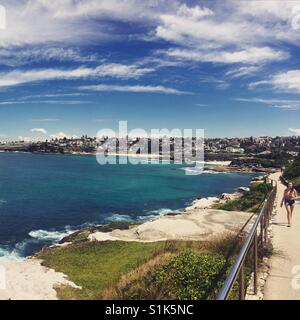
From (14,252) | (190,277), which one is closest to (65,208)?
(14,252)

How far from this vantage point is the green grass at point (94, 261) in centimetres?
1750

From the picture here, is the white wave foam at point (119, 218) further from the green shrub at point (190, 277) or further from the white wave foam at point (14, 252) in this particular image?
the green shrub at point (190, 277)

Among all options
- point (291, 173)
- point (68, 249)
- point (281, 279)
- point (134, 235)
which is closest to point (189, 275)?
point (281, 279)

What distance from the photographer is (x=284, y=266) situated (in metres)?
8.23

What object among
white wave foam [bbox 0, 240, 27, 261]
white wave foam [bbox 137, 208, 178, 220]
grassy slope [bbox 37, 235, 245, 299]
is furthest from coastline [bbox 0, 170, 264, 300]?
white wave foam [bbox 137, 208, 178, 220]

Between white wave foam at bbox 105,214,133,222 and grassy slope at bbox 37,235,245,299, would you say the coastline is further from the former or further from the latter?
white wave foam at bbox 105,214,133,222

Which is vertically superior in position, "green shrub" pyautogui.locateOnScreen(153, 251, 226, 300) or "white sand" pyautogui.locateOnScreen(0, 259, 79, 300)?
"green shrub" pyautogui.locateOnScreen(153, 251, 226, 300)

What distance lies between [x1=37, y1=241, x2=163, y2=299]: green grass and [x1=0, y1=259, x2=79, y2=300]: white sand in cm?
52

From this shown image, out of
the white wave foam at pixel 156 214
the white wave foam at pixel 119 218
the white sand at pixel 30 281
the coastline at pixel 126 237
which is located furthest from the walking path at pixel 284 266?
the white wave foam at pixel 156 214

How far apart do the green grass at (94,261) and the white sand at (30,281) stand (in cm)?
52

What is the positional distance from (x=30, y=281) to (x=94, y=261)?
3608 mm

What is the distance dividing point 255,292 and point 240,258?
2.75 metres

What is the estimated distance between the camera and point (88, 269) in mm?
20641

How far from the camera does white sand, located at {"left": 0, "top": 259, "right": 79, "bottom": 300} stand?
717 inches
